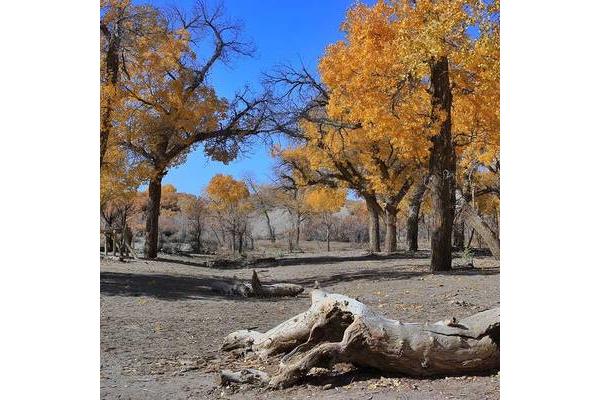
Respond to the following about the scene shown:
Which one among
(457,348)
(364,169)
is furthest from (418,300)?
(364,169)

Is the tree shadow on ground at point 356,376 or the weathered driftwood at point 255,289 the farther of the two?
the weathered driftwood at point 255,289

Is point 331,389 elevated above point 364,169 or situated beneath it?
situated beneath

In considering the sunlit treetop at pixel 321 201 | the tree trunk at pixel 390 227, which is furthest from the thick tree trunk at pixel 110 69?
the tree trunk at pixel 390 227

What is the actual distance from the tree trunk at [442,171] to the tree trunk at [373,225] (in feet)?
5.76

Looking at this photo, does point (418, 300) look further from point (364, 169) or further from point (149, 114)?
point (364, 169)

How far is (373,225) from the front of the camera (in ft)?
24.1

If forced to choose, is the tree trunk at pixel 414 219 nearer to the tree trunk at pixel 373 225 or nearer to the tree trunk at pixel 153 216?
the tree trunk at pixel 373 225

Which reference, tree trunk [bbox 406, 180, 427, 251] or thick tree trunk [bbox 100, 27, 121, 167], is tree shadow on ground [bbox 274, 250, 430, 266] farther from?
thick tree trunk [bbox 100, 27, 121, 167]

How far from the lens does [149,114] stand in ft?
11.2

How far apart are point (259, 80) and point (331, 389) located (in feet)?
6.08

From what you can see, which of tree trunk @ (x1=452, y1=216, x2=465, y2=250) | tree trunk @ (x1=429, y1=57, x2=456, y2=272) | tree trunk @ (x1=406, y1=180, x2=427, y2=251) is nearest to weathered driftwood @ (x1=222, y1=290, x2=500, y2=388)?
tree trunk @ (x1=429, y1=57, x2=456, y2=272)

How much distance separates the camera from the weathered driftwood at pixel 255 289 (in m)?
3.88

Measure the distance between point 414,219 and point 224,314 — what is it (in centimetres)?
479
